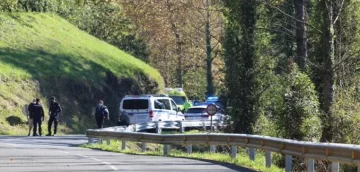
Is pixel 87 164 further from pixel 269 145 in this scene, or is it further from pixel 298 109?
pixel 298 109

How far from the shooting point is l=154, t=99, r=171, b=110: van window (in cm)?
4338

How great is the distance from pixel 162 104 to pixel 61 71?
8.41 m

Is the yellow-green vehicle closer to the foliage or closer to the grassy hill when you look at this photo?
the grassy hill

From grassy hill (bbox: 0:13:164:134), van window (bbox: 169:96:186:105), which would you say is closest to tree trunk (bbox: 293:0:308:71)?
grassy hill (bbox: 0:13:164:134)

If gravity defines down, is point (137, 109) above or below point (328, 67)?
below

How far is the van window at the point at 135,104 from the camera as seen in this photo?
141ft

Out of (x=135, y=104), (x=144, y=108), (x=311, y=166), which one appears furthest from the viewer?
(x=135, y=104)

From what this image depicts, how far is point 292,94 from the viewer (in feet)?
96.6

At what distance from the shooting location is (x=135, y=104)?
43.3m

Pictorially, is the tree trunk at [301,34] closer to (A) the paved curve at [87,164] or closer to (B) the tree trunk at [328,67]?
(B) the tree trunk at [328,67]

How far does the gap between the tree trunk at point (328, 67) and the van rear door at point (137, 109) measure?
14.8m

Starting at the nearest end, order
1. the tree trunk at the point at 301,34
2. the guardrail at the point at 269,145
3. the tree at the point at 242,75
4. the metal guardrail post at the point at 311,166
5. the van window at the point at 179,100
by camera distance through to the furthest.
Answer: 1. the guardrail at the point at 269,145
2. the metal guardrail post at the point at 311,166
3. the tree trunk at the point at 301,34
4. the tree at the point at 242,75
5. the van window at the point at 179,100

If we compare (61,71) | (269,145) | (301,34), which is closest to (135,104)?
(61,71)

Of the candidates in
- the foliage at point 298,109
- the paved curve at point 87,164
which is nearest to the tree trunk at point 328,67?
the foliage at point 298,109
